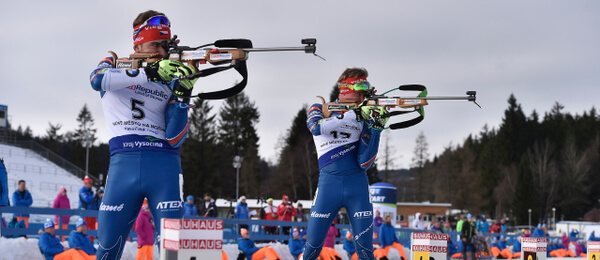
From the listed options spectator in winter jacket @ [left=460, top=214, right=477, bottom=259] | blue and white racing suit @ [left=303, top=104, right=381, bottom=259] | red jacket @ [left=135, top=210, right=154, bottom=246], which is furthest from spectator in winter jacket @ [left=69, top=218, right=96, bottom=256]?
spectator in winter jacket @ [left=460, top=214, right=477, bottom=259]

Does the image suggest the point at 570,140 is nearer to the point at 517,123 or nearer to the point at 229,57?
the point at 517,123

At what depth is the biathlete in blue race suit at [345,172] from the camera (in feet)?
27.4

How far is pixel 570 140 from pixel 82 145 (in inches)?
2753

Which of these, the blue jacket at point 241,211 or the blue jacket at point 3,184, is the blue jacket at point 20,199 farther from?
the blue jacket at point 241,211

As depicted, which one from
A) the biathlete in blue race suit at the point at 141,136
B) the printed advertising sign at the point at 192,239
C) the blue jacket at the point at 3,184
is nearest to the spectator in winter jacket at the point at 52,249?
the blue jacket at the point at 3,184

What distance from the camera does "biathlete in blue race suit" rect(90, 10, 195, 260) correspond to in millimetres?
5695

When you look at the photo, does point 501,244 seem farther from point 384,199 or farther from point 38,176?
point 38,176

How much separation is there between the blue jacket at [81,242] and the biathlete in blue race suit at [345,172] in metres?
5.84

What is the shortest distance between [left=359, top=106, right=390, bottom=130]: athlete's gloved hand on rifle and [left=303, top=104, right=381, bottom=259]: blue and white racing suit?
0.09 metres

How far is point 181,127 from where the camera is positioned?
587 cm

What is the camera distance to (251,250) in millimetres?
16625

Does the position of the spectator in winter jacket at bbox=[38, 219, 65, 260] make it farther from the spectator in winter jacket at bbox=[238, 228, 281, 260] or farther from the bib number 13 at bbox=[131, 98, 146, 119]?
the bib number 13 at bbox=[131, 98, 146, 119]

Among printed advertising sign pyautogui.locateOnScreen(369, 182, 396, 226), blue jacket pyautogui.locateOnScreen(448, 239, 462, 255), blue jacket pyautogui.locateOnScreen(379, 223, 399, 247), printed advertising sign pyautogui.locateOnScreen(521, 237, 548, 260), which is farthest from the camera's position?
printed advertising sign pyautogui.locateOnScreen(369, 182, 396, 226)

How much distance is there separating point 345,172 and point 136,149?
3295 millimetres
